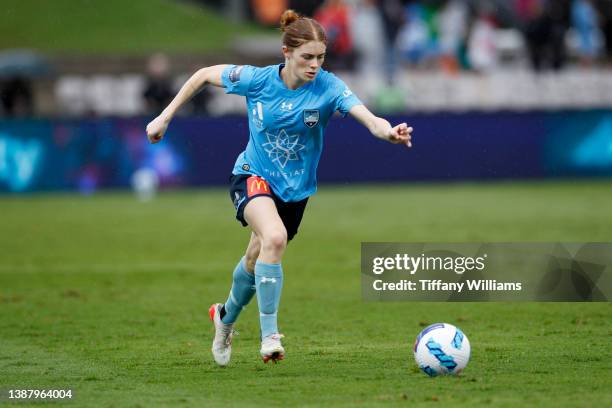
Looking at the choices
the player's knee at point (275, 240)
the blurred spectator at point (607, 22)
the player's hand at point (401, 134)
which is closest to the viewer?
the player's hand at point (401, 134)

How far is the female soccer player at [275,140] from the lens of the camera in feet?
27.4

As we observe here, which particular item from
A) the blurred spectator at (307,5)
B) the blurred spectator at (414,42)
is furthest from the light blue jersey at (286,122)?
the blurred spectator at (307,5)

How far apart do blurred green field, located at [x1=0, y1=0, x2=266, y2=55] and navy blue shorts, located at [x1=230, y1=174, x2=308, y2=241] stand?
2691 cm

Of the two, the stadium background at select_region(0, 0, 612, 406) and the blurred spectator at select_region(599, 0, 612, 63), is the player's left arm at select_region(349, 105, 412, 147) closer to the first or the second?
the stadium background at select_region(0, 0, 612, 406)

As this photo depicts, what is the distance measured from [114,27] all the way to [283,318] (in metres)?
29.2

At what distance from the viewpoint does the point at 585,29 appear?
105 ft

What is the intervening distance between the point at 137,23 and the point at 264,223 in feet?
105

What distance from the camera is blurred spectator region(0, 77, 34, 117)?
27.3 m

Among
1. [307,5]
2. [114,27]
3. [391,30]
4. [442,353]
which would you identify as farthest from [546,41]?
[442,353]

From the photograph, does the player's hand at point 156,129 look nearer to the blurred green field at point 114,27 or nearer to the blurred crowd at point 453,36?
the blurred crowd at point 453,36

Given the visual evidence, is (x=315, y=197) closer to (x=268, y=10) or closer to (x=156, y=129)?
(x=268, y=10)

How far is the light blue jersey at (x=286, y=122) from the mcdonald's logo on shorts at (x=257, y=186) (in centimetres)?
5

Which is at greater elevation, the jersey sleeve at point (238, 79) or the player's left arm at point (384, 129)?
the jersey sleeve at point (238, 79)

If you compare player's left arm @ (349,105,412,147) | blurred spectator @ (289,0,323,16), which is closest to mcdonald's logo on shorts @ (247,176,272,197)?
player's left arm @ (349,105,412,147)
